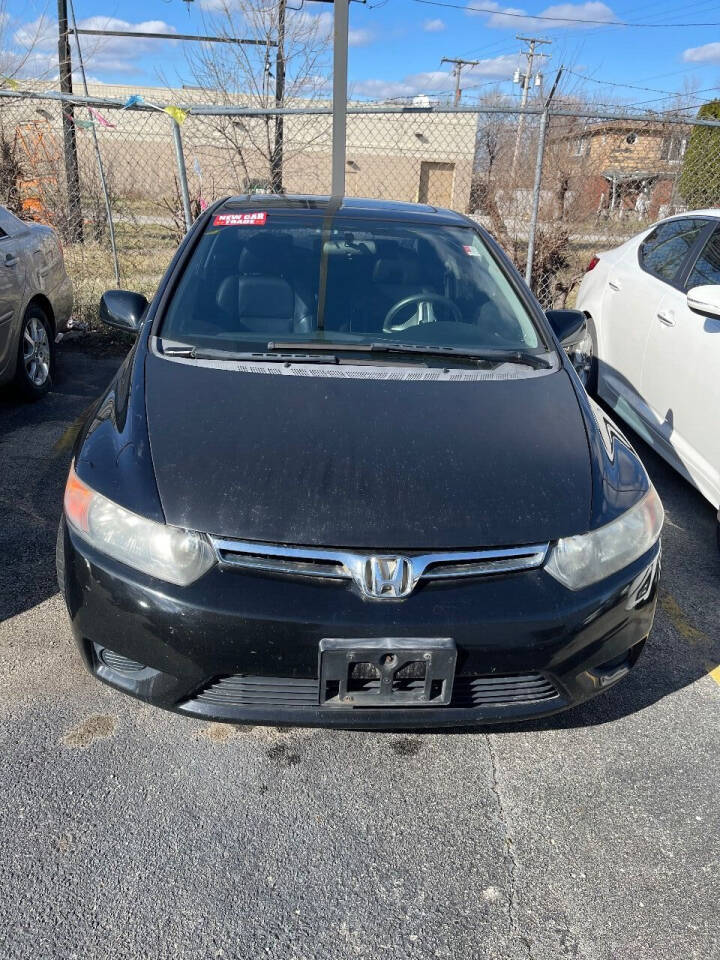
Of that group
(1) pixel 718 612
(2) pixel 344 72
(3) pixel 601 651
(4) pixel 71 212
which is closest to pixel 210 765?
(3) pixel 601 651

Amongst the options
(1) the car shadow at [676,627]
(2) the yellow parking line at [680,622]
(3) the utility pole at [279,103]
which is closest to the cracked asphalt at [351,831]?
(1) the car shadow at [676,627]

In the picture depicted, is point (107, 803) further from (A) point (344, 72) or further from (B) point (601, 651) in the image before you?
(A) point (344, 72)

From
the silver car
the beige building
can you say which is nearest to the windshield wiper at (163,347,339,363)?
the silver car

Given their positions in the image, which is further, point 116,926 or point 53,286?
point 53,286

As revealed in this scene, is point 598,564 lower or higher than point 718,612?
higher

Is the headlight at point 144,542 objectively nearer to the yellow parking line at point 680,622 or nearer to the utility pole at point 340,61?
the yellow parking line at point 680,622

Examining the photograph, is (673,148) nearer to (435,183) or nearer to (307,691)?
(307,691)

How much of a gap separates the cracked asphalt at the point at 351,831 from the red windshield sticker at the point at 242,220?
6.28 ft

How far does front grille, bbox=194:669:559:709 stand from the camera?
2092mm

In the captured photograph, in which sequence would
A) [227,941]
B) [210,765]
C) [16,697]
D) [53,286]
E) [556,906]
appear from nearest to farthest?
[227,941] → [556,906] → [210,765] → [16,697] → [53,286]

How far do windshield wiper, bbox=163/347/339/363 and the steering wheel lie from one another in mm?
439

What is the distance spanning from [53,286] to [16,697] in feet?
13.6

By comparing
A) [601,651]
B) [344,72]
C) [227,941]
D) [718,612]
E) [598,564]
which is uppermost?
[344,72]

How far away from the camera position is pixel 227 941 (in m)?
1.82
